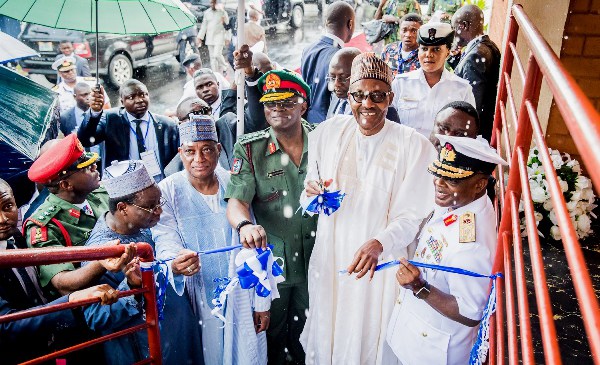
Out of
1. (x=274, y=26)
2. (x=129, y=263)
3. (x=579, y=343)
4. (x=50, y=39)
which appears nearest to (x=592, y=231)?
(x=579, y=343)

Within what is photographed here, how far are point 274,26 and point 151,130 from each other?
14.1 meters

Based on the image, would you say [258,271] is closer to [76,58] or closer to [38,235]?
[38,235]

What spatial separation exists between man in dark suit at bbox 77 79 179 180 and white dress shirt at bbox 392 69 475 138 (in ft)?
7.67

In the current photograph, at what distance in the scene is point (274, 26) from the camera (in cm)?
1789

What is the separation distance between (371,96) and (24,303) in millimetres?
2296

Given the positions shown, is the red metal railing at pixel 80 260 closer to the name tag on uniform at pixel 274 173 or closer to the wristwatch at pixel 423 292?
the name tag on uniform at pixel 274 173

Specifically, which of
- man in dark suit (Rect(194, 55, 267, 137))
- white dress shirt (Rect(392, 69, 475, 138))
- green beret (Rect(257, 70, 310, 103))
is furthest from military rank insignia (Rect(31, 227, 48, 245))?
white dress shirt (Rect(392, 69, 475, 138))

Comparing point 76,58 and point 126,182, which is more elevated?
point 76,58

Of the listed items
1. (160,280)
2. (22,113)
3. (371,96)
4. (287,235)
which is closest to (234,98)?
(22,113)

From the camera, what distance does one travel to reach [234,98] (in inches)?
193

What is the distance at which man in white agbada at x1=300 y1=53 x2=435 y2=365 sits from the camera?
277cm

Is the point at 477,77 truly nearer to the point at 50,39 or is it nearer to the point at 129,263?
the point at 129,263

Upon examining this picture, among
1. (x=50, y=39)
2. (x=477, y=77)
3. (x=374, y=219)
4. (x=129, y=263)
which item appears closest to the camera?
(x=129, y=263)

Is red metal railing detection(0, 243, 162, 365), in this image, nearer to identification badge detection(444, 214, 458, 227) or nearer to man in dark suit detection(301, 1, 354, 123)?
identification badge detection(444, 214, 458, 227)
